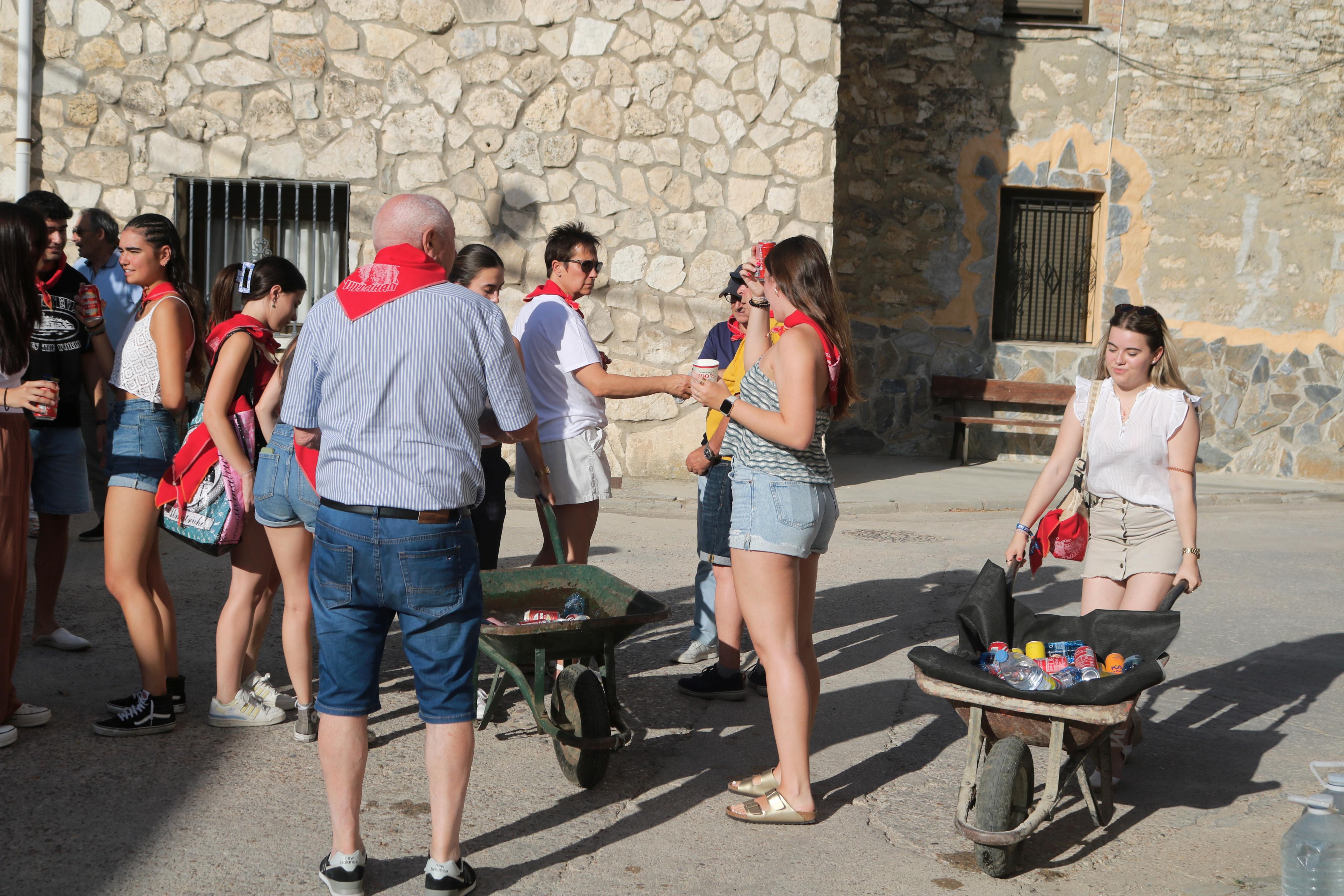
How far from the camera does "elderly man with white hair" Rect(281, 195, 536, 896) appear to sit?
3111 millimetres

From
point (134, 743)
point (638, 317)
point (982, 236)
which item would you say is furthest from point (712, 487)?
point (982, 236)

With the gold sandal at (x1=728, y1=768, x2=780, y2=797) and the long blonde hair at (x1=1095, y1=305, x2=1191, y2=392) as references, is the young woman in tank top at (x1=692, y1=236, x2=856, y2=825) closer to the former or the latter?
the gold sandal at (x1=728, y1=768, x2=780, y2=797)

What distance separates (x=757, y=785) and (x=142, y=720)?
227cm

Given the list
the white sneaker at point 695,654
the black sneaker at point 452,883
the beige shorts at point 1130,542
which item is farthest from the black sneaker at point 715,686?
the black sneaker at point 452,883

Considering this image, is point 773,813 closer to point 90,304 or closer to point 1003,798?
point 1003,798

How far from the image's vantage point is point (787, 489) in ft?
12.8

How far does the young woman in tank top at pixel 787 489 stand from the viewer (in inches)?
149

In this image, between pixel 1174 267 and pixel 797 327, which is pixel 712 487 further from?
pixel 1174 267

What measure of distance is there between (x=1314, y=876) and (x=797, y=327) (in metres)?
2.09

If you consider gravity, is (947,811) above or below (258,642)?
below

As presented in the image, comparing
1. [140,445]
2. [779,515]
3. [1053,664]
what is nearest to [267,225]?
[140,445]

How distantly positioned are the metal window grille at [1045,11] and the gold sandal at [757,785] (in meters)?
11.5

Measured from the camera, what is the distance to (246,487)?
4312mm

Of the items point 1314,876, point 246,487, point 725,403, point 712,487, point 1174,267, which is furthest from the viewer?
point 1174,267
